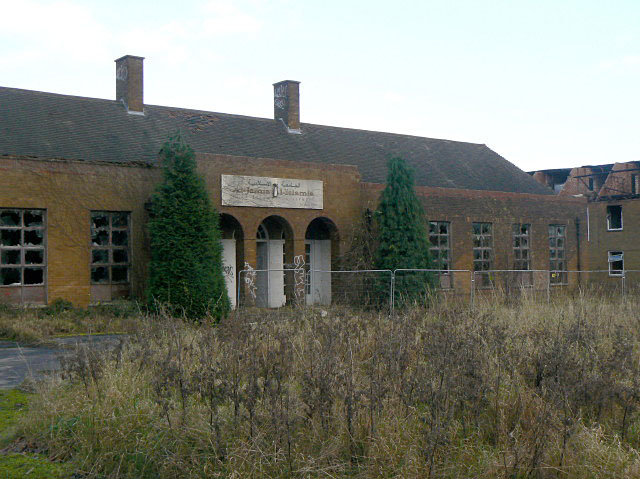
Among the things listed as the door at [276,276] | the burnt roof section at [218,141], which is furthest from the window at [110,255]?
the door at [276,276]

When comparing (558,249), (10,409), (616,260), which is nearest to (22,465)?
(10,409)

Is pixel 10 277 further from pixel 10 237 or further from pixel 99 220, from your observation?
pixel 99 220

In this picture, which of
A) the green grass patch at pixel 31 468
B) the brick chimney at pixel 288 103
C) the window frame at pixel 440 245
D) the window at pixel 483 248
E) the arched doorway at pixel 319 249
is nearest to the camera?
the green grass patch at pixel 31 468

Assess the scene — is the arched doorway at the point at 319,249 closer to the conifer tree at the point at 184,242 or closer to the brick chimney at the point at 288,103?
the brick chimney at the point at 288,103

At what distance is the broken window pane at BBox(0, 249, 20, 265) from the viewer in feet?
61.2

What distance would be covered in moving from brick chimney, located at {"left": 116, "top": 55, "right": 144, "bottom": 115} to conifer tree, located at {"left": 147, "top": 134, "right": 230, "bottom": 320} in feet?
17.2

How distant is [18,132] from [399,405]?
1742 centimetres

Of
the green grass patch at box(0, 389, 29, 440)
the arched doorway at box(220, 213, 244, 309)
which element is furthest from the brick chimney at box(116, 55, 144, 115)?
the green grass patch at box(0, 389, 29, 440)

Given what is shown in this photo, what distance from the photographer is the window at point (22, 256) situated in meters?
18.6

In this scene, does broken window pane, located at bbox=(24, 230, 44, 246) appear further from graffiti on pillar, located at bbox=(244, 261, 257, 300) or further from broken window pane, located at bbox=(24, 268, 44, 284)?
graffiti on pillar, located at bbox=(244, 261, 257, 300)

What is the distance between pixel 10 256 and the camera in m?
18.8

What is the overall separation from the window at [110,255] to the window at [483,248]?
13.7 metres

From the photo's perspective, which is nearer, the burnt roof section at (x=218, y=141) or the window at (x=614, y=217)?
the burnt roof section at (x=218, y=141)

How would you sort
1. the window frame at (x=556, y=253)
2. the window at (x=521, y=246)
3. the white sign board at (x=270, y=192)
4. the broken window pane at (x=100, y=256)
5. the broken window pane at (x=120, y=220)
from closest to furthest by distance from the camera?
the broken window pane at (x=100, y=256) → the broken window pane at (x=120, y=220) → the white sign board at (x=270, y=192) → the window at (x=521, y=246) → the window frame at (x=556, y=253)
